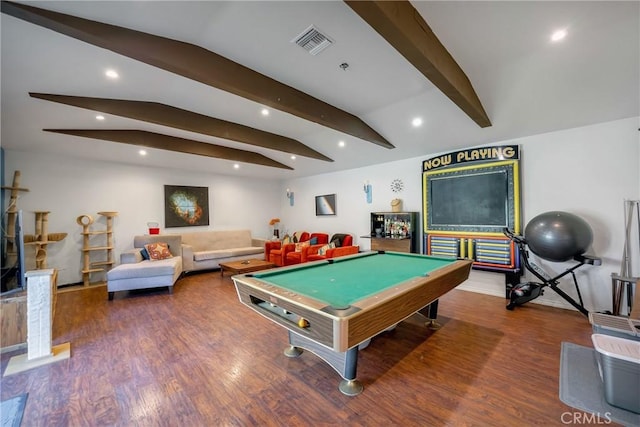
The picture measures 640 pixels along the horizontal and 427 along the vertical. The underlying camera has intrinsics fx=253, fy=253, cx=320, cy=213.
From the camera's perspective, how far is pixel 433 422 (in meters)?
1.60

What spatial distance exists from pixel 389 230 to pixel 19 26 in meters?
5.50

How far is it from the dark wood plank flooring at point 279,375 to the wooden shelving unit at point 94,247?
6.30 feet

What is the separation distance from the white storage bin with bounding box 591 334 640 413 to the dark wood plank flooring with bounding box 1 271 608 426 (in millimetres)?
310

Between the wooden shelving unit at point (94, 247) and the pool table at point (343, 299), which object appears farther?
the wooden shelving unit at point (94, 247)

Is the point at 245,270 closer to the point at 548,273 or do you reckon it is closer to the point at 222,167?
the point at 222,167

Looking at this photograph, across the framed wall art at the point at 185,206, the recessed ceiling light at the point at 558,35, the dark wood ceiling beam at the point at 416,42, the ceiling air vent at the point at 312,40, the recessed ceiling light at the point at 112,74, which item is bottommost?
the framed wall art at the point at 185,206

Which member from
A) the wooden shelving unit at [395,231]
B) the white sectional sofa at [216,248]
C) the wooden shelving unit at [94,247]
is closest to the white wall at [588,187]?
the wooden shelving unit at [395,231]

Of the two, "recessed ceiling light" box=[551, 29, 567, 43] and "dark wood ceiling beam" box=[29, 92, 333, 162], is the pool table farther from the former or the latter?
"dark wood ceiling beam" box=[29, 92, 333, 162]

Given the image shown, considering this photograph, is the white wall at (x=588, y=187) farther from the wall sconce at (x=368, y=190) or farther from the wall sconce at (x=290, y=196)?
the wall sconce at (x=290, y=196)

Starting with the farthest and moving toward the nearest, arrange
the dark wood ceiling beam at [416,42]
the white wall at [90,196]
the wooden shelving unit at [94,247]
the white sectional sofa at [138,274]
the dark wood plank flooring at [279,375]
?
the wooden shelving unit at [94,247] < the white wall at [90,196] < the white sectional sofa at [138,274] < the dark wood plank flooring at [279,375] < the dark wood ceiling beam at [416,42]

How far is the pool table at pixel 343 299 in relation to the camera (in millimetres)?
1443

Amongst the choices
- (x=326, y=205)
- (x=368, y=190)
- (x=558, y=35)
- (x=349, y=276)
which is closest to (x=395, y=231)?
(x=368, y=190)

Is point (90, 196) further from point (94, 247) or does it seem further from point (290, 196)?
point (290, 196)

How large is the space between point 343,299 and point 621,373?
1877 millimetres
